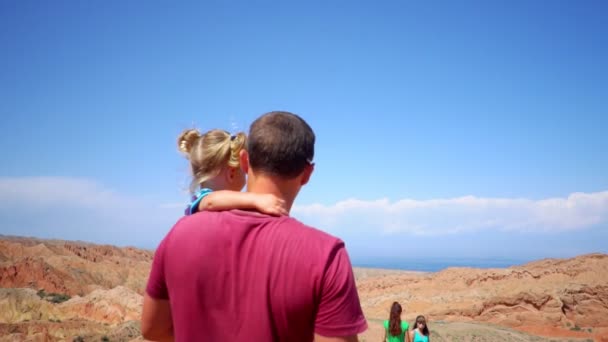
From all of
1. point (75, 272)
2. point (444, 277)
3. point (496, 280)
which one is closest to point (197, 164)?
point (496, 280)

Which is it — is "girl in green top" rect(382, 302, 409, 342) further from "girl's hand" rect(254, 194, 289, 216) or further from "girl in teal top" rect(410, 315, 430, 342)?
"girl's hand" rect(254, 194, 289, 216)

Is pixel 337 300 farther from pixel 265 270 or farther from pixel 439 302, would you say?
pixel 439 302

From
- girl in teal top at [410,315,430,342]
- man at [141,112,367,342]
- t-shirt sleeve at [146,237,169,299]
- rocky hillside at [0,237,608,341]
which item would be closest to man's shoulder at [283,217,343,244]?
man at [141,112,367,342]

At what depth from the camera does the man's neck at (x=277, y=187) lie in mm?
2076

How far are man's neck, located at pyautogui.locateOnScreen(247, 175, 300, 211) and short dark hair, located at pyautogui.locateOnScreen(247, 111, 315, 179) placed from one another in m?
0.02

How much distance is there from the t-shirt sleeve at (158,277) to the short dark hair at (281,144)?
494 millimetres

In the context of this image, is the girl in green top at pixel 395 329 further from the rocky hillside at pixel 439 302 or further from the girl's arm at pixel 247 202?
the girl's arm at pixel 247 202

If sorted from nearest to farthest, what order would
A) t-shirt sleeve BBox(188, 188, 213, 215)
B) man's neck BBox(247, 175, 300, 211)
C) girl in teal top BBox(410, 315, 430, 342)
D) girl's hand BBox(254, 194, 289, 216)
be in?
1. girl's hand BBox(254, 194, 289, 216)
2. man's neck BBox(247, 175, 300, 211)
3. t-shirt sleeve BBox(188, 188, 213, 215)
4. girl in teal top BBox(410, 315, 430, 342)

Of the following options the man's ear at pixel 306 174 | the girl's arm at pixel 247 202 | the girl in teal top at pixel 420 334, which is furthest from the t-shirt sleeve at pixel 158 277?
the girl in teal top at pixel 420 334

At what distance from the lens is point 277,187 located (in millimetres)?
2078

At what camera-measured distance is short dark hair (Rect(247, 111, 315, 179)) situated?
202 cm

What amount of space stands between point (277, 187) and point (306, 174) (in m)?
0.13

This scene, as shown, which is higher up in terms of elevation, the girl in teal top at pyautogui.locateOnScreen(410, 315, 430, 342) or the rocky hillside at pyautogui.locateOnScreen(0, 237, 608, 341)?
the girl in teal top at pyautogui.locateOnScreen(410, 315, 430, 342)

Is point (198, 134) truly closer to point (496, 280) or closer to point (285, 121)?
point (285, 121)
